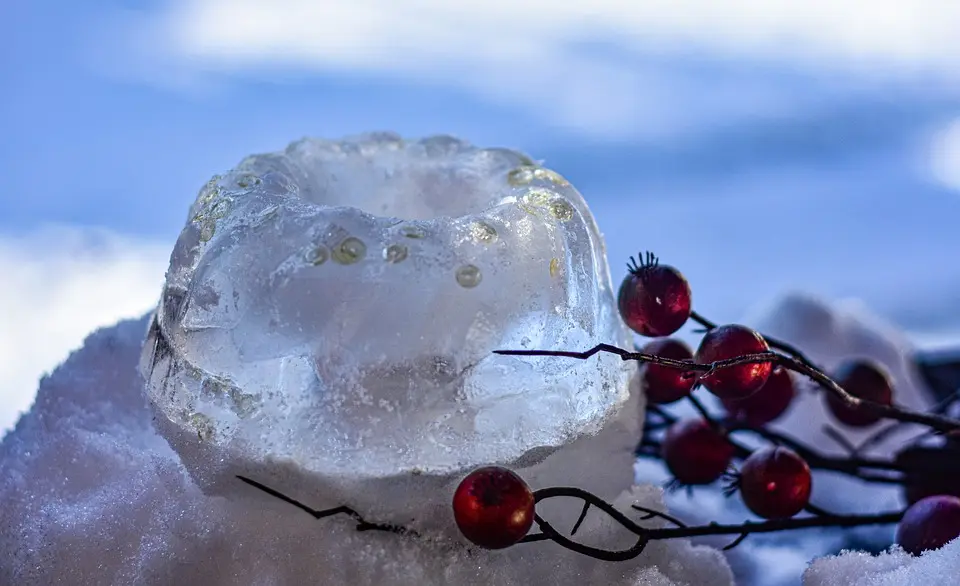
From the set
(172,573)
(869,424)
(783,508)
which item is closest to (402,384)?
(172,573)

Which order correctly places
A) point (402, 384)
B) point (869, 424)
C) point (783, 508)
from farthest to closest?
point (869, 424) → point (783, 508) → point (402, 384)

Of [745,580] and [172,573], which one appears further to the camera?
[745,580]

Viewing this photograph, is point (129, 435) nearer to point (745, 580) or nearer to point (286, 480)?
point (286, 480)

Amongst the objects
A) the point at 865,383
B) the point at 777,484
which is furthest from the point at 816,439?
the point at 777,484

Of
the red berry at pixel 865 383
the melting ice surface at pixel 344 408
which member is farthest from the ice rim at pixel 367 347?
the red berry at pixel 865 383

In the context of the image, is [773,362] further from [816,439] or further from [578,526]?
[816,439]
